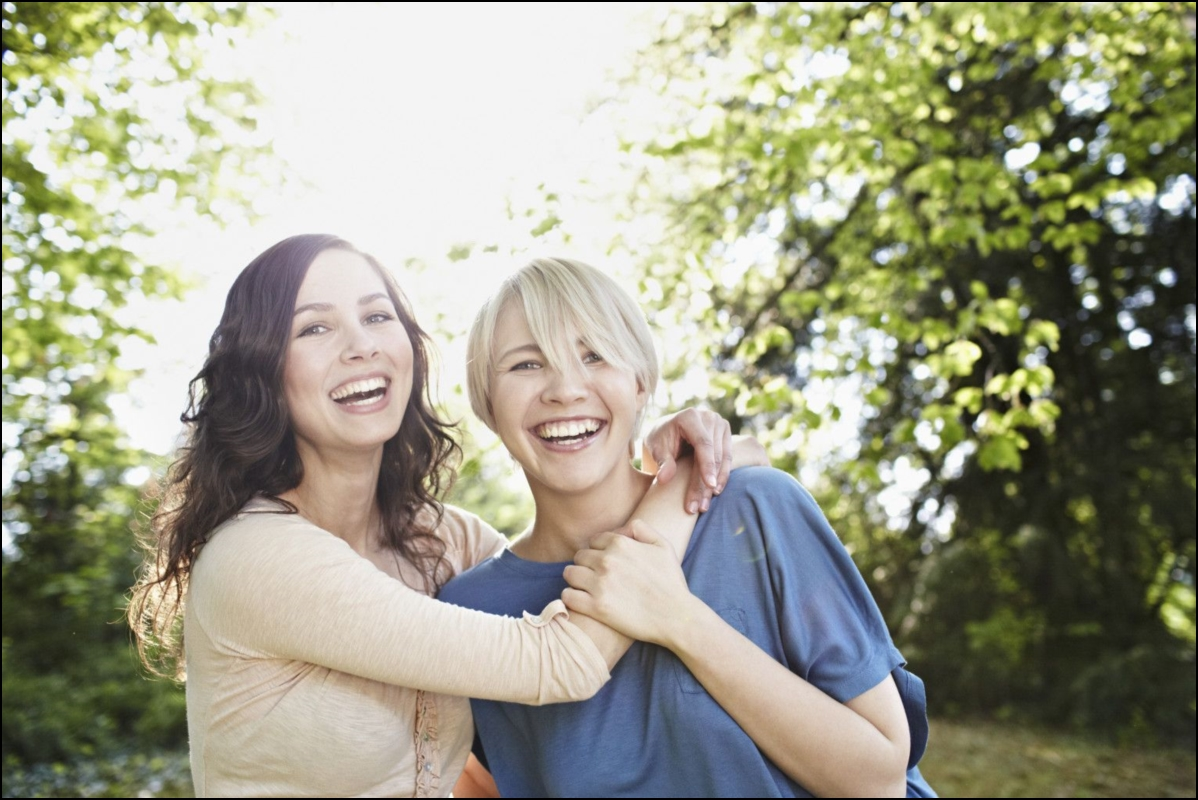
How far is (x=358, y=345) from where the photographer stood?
2154mm

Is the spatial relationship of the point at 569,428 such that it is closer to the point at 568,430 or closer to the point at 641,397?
the point at 568,430

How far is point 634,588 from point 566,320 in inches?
24.1

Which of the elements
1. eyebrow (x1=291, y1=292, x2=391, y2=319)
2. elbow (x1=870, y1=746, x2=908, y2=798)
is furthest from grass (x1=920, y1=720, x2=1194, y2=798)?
eyebrow (x1=291, y1=292, x2=391, y2=319)

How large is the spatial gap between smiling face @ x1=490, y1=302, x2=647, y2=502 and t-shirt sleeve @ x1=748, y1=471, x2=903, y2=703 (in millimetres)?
367

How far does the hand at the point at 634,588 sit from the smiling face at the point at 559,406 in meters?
0.22

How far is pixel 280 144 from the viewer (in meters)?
6.08

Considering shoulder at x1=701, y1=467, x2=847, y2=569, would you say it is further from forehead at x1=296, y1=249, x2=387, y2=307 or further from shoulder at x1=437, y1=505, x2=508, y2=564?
forehead at x1=296, y1=249, x2=387, y2=307

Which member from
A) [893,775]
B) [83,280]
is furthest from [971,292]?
[83,280]

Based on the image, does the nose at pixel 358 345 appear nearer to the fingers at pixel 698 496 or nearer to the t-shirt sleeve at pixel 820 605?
the fingers at pixel 698 496

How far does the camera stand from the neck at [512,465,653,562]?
2.25 meters

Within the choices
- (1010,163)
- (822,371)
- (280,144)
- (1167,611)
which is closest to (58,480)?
(280,144)

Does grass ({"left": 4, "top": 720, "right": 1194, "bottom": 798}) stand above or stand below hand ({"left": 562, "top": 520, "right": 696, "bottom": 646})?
below

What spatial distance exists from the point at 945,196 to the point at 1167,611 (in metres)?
4.16

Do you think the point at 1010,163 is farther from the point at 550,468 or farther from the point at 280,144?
the point at 550,468
